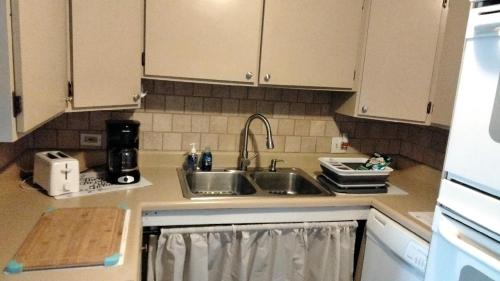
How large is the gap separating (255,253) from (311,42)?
1103 mm

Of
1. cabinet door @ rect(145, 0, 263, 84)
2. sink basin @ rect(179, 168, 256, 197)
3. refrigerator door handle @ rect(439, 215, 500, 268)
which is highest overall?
cabinet door @ rect(145, 0, 263, 84)

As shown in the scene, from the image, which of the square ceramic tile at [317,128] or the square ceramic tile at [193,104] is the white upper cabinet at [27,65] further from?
the square ceramic tile at [317,128]

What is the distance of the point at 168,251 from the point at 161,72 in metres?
0.84

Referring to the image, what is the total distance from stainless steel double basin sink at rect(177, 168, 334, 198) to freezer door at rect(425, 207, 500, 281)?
68 cm

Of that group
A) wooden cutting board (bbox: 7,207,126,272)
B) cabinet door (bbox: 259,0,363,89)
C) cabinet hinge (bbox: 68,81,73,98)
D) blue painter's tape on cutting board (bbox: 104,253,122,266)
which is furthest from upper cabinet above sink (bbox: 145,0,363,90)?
blue painter's tape on cutting board (bbox: 104,253,122,266)

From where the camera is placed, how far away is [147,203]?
1501mm

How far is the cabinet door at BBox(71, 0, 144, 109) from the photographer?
1.41 m

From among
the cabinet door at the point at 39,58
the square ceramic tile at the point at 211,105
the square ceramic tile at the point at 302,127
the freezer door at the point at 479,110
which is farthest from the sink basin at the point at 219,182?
the freezer door at the point at 479,110

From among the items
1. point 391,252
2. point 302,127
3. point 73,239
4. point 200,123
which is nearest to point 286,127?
point 302,127

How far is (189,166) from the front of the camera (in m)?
1.99

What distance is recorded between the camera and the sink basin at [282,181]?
2.08 metres

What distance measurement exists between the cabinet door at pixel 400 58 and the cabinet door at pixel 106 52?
1176 mm

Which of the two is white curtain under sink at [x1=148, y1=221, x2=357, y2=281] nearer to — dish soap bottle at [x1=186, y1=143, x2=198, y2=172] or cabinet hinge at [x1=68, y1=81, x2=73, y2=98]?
dish soap bottle at [x1=186, y1=143, x2=198, y2=172]

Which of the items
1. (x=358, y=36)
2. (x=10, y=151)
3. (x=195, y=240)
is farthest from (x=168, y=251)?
(x=358, y=36)
